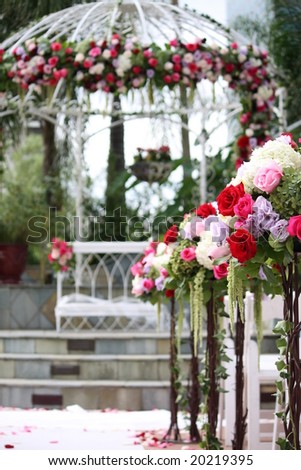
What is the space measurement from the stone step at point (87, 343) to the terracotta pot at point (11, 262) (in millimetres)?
2636

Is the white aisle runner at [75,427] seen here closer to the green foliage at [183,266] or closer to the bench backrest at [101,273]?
the green foliage at [183,266]

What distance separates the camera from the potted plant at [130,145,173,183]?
36.8 ft

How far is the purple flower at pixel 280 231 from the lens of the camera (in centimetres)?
324

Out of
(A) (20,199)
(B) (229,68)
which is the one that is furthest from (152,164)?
(B) (229,68)

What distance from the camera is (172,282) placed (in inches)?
208

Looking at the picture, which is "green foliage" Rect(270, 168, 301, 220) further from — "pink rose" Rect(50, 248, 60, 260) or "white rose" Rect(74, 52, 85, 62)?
"pink rose" Rect(50, 248, 60, 260)

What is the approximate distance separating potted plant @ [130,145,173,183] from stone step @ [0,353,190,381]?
354 centimetres

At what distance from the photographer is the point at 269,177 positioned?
3.29 m

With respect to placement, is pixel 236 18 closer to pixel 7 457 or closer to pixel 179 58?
pixel 179 58

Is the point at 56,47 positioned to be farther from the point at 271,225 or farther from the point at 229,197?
the point at 271,225

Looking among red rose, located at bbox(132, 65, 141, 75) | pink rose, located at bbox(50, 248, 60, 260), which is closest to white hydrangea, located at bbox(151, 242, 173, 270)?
red rose, located at bbox(132, 65, 141, 75)

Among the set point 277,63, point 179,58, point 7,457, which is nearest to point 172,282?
point 7,457

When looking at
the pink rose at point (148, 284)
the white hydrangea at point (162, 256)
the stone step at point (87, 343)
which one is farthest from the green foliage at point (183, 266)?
the stone step at point (87, 343)

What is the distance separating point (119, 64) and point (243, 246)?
Answer: 18.8ft
